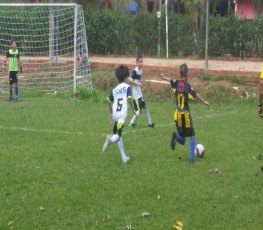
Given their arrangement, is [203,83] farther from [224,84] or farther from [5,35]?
[5,35]

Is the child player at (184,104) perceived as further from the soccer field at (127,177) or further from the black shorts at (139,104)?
the black shorts at (139,104)

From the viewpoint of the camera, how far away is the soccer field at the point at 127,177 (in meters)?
7.17

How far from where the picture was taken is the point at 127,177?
30.1 feet

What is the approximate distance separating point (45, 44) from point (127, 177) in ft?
56.3

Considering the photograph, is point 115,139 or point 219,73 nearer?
point 115,139

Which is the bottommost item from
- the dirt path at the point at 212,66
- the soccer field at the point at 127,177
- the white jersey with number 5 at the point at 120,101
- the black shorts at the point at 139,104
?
the soccer field at the point at 127,177

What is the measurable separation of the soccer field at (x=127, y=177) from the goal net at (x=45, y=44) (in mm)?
7081

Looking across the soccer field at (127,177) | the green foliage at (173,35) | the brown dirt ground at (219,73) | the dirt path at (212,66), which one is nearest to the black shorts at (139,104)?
the soccer field at (127,177)

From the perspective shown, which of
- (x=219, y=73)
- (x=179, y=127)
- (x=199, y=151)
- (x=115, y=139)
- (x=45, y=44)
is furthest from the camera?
(x=45, y=44)

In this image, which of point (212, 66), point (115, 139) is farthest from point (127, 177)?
point (212, 66)

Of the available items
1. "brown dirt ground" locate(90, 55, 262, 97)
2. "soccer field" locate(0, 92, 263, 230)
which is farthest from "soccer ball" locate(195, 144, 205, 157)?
"brown dirt ground" locate(90, 55, 262, 97)

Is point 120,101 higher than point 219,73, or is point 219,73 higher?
point 120,101

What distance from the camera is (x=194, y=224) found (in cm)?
692

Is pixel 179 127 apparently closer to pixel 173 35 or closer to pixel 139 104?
pixel 139 104
